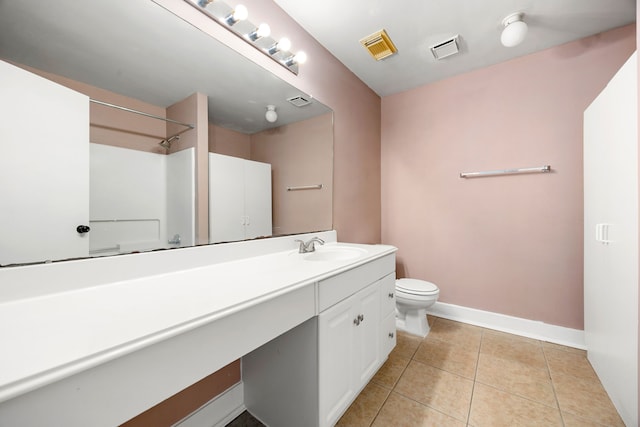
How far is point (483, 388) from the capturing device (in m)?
1.40

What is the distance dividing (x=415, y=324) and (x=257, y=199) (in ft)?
5.40

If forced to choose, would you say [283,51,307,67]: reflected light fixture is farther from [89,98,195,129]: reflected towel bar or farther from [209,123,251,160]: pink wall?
[89,98,195,129]: reflected towel bar

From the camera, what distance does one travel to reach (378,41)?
5.73 ft

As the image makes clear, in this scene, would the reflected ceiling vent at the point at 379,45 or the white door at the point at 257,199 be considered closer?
the white door at the point at 257,199

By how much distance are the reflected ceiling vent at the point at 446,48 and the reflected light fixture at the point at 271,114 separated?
1.33m

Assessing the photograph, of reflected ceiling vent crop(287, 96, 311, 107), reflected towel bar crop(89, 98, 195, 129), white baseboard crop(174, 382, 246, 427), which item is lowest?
white baseboard crop(174, 382, 246, 427)

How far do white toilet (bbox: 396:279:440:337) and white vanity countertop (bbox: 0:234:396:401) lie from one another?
113 cm

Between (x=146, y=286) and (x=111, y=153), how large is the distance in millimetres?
490

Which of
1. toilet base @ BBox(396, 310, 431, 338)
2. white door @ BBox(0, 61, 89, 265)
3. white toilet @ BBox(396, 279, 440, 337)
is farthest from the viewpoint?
toilet base @ BBox(396, 310, 431, 338)

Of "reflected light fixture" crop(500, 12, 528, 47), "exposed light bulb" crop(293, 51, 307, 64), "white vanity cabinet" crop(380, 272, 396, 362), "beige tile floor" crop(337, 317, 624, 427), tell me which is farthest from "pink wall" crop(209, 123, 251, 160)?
"reflected light fixture" crop(500, 12, 528, 47)

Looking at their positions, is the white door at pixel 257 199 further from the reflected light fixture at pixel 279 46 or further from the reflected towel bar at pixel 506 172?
the reflected towel bar at pixel 506 172

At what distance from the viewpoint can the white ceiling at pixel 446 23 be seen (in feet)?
4.83

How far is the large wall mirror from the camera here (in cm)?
72

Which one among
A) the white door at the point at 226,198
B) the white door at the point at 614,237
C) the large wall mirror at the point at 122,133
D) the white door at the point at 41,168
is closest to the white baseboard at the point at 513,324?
the white door at the point at 614,237
